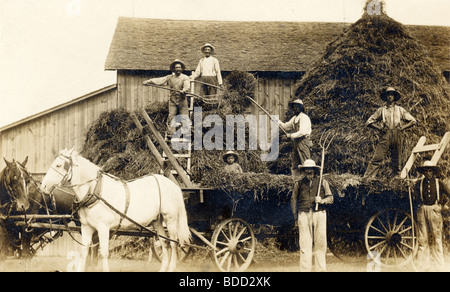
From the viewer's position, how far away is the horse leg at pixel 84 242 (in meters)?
7.05

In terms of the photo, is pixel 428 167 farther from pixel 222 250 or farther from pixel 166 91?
pixel 166 91

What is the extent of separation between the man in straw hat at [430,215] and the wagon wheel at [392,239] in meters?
0.29

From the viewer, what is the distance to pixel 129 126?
10633 millimetres

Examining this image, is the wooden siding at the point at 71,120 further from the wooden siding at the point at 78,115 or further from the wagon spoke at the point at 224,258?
the wagon spoke at the point at 224,258

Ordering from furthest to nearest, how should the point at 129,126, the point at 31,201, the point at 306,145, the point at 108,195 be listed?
the point at 129,126, the point at 306,145, the point at 31,201, the point at 108,195

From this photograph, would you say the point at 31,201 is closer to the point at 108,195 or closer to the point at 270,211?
the point at 108,195

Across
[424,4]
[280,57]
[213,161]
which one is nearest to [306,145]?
[213,161]

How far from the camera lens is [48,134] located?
11.7 m

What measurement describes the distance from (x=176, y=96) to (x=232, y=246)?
3.21m

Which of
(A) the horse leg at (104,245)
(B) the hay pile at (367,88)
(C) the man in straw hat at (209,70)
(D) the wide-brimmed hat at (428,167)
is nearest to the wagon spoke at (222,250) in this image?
(A) the horse leg at (104,245)

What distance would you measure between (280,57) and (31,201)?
7.39 m

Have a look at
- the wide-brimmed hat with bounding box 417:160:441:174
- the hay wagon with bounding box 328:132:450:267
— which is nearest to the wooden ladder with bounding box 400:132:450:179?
the hay wagon with bounding box 328:132:450:267

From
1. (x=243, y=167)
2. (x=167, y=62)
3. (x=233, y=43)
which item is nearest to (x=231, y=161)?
(x=243, y=167)

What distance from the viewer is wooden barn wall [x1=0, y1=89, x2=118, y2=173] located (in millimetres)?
11469
